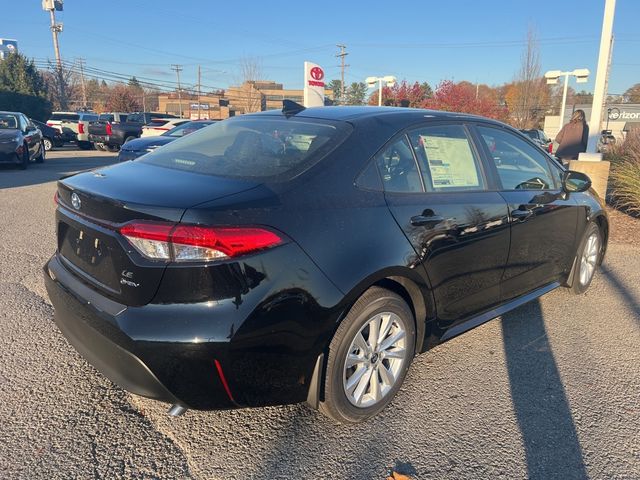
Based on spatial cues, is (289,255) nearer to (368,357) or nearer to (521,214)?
(368,357)

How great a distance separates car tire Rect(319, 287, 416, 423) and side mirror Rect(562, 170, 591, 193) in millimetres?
2206

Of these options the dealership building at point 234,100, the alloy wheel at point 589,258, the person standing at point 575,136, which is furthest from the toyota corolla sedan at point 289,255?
the dealership building at point 234,100

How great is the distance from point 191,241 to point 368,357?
1177 millimetres

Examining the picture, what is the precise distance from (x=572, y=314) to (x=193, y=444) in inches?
134

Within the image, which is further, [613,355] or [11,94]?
[11,94]

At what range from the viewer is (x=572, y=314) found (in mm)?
4293

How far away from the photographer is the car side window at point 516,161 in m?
3.57

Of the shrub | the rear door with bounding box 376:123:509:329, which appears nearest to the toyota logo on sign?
the shrub

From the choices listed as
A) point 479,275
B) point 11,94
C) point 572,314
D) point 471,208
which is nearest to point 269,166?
point 471,208

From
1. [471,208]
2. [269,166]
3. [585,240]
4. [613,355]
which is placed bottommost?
[613,355]

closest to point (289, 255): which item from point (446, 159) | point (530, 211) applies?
point (446, 159)

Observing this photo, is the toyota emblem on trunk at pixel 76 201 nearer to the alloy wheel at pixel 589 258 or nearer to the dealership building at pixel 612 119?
the alloy wheel at pixel 589 258

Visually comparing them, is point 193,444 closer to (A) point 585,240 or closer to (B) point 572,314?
(B) point 572,314

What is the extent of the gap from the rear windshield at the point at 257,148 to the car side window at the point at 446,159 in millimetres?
550
